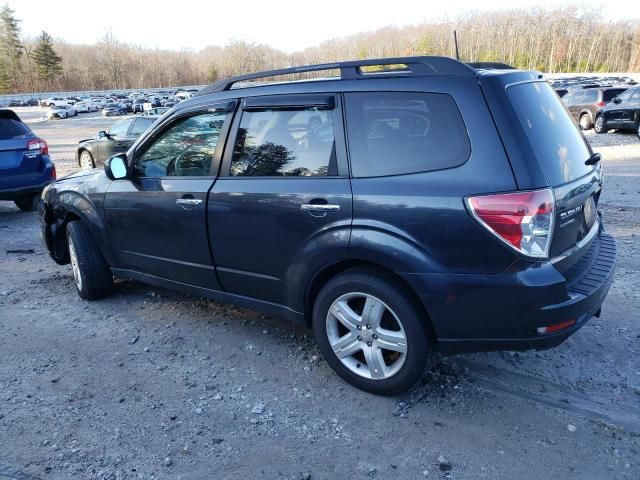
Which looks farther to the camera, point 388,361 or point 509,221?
point 388,361

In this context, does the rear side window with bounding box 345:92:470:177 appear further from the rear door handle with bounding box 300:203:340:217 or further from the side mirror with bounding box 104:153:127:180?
the side mirror with bounding box 104:153:127:180

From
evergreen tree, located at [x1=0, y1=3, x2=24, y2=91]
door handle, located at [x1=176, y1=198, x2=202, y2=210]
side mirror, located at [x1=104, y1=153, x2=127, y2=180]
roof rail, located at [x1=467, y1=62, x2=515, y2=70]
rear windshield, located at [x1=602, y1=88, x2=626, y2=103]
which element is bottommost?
rear windshield, located at [x1=602, y1=88, x2=626, y2=103]

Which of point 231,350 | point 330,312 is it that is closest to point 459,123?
point 330,312

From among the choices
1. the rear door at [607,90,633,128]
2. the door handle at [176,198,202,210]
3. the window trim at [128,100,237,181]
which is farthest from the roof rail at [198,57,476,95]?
the rear door at [607,90,633,128]

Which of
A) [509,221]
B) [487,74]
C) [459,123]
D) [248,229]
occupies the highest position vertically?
[487,74]

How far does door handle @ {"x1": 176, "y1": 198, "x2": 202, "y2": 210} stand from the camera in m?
3.77

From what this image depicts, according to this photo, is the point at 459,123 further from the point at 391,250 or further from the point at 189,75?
the point at 189,75

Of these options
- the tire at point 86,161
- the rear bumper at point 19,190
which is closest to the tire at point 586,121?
the tire at point 86,161

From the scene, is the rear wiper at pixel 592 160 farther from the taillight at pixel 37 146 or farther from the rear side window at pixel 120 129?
the rear side window at pixel 120 129

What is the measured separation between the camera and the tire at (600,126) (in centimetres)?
1847

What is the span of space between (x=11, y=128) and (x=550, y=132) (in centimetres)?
838

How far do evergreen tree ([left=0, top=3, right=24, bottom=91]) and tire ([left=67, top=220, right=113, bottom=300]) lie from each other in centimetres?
13324

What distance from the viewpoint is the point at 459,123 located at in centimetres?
276

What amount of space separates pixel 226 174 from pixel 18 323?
2.45m
